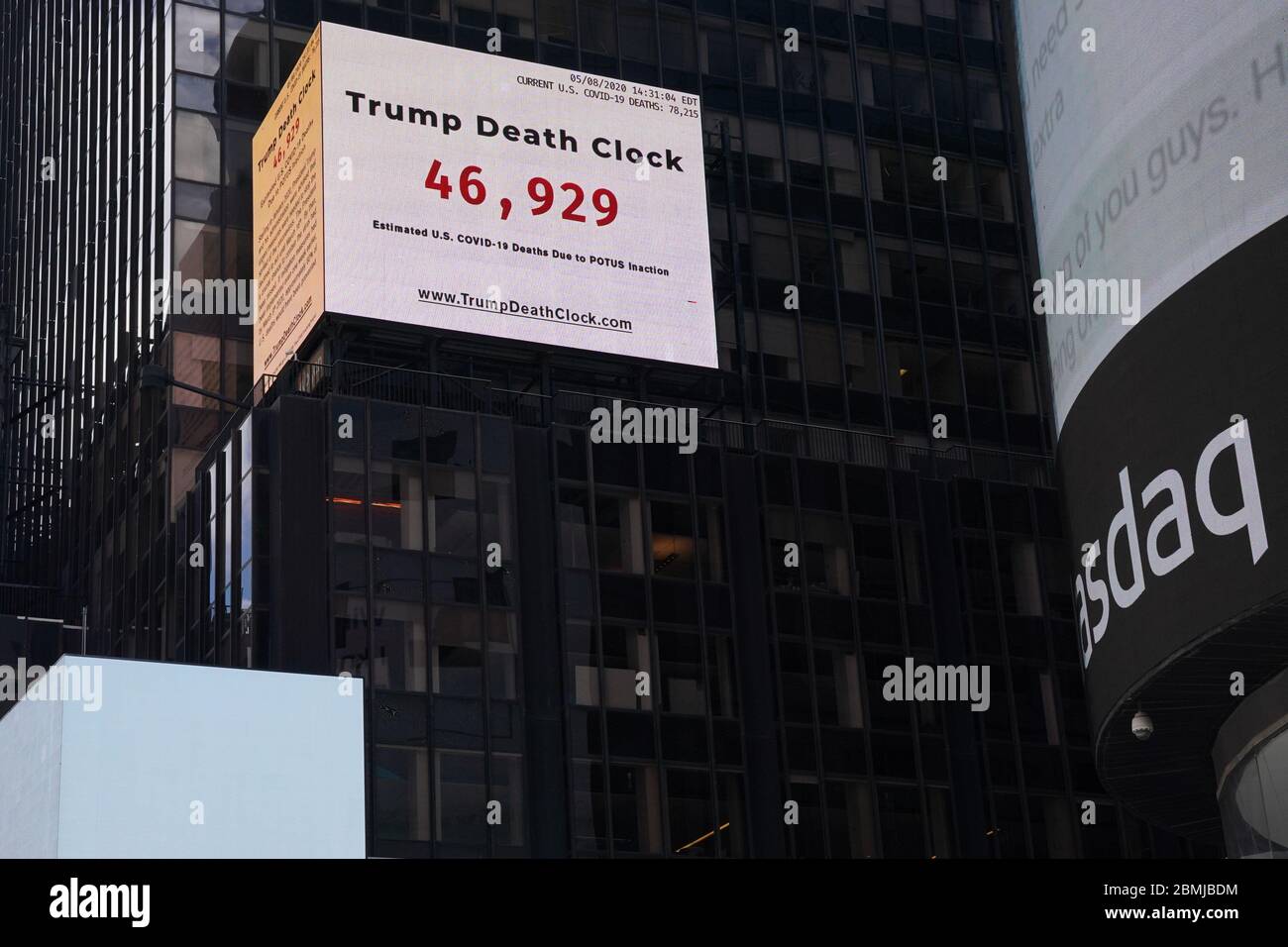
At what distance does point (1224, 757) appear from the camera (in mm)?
24047

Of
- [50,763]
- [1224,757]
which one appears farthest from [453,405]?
[1224,757]

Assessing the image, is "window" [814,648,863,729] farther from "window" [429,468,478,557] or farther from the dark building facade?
"window" [429,468,478,557]

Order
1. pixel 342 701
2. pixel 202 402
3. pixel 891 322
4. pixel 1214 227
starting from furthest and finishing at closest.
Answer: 1. pixel 891 322
2. pixel 202 402
3. pixel 342 701
4. pixel 1214 227

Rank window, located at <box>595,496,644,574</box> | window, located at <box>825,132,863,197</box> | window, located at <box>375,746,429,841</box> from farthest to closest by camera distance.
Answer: window, located at <box>825,132,863,197</box> < window, located at <box>595,496,644,574</box> < window, located at <box>375,746,429,841</box>

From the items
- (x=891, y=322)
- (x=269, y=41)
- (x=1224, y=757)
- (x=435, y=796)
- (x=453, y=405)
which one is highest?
(x=269, y=41)

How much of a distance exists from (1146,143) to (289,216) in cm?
3667

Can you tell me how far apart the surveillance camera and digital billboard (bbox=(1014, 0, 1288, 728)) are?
1.17 feet

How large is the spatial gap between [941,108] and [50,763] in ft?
149

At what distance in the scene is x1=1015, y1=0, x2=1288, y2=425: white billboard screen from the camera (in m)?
20.8

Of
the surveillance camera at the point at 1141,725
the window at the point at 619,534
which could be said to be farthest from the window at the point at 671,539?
the surveillance camera at the point at 1141,725

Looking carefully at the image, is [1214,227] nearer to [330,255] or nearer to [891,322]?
[330,255]

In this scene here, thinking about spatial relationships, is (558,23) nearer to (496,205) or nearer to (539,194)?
(539,194)

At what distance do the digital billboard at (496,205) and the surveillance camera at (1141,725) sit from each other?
104 ft

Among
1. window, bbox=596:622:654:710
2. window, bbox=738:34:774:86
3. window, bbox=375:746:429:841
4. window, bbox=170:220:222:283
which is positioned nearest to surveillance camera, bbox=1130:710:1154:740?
window, bbox=375:746:429:841
